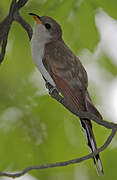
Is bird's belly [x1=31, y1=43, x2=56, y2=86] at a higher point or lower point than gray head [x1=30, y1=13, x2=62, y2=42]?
lower

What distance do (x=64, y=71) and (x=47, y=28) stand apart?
34 cm

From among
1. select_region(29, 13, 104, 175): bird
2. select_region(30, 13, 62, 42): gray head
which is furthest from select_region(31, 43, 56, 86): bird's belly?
select_region(30, 13, 62, 42): gray head

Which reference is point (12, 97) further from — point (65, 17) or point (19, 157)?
point (65, 17)

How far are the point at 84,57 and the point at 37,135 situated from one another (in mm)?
556

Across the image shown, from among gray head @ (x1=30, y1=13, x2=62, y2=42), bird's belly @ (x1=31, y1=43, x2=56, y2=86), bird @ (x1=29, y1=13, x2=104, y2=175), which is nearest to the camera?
bird @ (x1=29, y1=13, x2=104, y2=175)

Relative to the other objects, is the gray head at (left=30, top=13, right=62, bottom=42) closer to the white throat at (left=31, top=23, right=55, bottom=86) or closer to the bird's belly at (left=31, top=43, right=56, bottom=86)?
the white throat at (left=31, top=23, right=55, bottom=86)

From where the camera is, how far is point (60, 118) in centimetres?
198

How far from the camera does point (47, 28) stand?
179 centimetres

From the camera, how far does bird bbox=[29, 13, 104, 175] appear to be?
4.73 ft

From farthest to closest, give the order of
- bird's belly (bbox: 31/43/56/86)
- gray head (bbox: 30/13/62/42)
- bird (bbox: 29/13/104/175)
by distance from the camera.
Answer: gray head (bbox: 30/13/62/42) < bird's belly (bbox: 31/43/56/86) < bird (bbox: 29/13/104/175)

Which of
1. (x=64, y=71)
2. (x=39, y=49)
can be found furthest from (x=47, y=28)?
(x=64, y=71)

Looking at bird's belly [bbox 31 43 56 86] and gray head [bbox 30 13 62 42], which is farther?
gray head [bbox 30 13 62 42]

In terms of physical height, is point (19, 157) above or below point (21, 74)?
below

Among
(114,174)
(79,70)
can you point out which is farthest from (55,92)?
(114,174)
